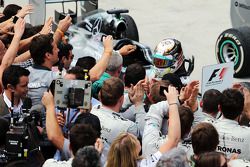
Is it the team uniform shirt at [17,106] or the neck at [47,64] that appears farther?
the neck at [47,64]

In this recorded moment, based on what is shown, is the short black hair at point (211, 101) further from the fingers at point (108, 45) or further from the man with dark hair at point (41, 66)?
the man with dark hair at point (41, 66)

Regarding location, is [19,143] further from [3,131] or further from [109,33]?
[109,33]

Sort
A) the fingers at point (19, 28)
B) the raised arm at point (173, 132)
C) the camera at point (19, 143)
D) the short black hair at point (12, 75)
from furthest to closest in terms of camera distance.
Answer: the fingers at point (19, 28)
the short black hair at point (12, 75)
the raised arm at point (173, 132)
the camera at point (19, 143)

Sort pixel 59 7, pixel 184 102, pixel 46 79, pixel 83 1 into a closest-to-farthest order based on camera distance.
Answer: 1. pixel 184 102
2. pixel 46 79
3. pixel 83 1
4. pixel 59 7

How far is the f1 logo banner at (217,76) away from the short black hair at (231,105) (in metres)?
1.23

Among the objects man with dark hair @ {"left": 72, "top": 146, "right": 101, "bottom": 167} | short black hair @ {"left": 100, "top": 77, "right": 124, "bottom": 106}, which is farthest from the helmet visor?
man with dark hair @ {"left": 72, "top": 146, "right": 101, "bottom": 167}

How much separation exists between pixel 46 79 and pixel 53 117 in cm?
142

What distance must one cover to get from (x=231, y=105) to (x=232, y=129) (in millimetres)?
260

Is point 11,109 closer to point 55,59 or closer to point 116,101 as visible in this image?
point 116,101

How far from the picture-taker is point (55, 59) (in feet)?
26.8

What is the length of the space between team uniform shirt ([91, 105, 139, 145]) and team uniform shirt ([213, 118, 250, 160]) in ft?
2.58

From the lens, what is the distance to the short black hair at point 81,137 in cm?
586

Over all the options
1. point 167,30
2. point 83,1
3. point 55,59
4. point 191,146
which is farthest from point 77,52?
point 191,146

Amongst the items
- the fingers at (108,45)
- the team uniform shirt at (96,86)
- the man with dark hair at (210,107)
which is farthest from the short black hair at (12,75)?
the man with dark hair at (210,107)
